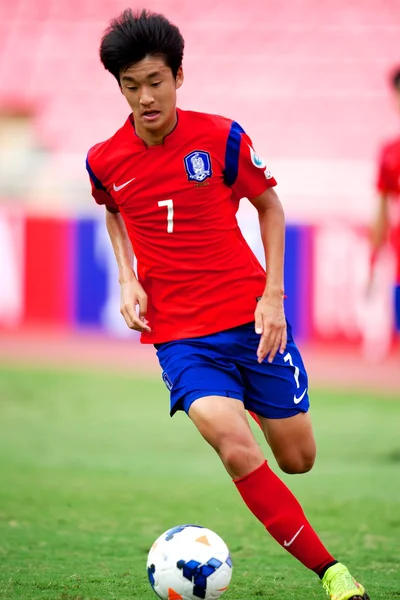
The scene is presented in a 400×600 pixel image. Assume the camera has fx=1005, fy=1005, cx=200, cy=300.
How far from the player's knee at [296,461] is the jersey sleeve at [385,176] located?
3.44 metres

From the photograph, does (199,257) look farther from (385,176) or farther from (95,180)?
(385,176)

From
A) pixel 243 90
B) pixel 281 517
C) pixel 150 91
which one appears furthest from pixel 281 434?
pixel 243 90

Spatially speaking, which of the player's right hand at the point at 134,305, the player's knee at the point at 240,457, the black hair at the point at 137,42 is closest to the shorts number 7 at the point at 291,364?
the player's knee at the point at 240,457

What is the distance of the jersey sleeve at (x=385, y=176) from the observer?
274 inches

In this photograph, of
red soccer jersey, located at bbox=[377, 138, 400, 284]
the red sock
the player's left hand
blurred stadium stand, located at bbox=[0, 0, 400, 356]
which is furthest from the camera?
blurred stadium stand, located at bbox=[0, 0, 400, 356]

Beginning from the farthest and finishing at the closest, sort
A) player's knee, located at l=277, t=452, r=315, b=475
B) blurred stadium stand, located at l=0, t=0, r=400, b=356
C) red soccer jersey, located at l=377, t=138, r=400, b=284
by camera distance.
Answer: blurred stadium stand, located at l=0, t=0, r=400, b=356 < red soccer jersey, located at l=377, t=138, r=400, b=284 < player's knee, located at l=277, t=452, r=315, b=475

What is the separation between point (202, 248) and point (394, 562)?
1684mm

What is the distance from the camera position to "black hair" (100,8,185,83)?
142 inches

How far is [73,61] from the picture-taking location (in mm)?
18609

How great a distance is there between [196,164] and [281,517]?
4.42 feet

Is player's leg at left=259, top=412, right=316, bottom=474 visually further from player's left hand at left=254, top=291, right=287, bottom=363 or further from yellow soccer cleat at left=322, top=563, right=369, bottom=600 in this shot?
yellow soccer cleat at left=322, top=563, right=369, bottom=600

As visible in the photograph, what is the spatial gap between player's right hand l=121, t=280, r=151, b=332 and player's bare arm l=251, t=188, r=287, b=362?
44cm

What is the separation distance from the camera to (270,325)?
3730 mm

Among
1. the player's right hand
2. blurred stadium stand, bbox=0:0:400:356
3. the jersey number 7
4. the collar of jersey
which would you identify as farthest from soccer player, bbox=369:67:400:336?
blurred stadium stand, bbox=0:0:400:356
